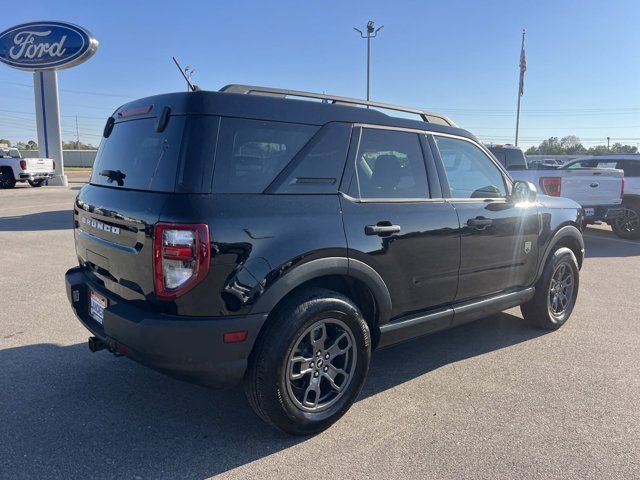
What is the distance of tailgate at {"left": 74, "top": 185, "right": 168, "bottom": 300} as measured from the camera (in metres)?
2.58

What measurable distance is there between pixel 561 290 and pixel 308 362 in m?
3.18

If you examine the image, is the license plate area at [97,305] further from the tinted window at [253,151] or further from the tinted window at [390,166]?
the tinted window at [390,166]

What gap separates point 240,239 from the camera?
100 inches

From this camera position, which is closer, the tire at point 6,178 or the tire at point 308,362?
the tire at point 308,362

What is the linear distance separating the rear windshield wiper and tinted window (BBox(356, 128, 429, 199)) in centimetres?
146

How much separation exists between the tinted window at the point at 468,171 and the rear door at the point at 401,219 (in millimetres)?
234

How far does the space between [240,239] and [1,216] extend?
40.2 feet

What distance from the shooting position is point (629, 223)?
35.7 feet

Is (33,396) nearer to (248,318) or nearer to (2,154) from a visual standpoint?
(248,318)

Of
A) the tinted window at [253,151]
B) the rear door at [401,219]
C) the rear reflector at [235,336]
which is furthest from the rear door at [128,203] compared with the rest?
the rear door at [401,219]

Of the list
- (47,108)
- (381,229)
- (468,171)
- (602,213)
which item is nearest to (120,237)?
(381,229)

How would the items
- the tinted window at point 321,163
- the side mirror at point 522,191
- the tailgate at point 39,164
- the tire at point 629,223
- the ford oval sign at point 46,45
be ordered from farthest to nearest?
the ford oval sign at point 46,45, the tailgate at point 39,164, the tire at point 629,223, the side mirror at point 522,191, the tinted window at point 321,163

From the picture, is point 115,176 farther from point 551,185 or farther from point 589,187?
point 589,187

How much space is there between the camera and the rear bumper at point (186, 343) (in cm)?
248
